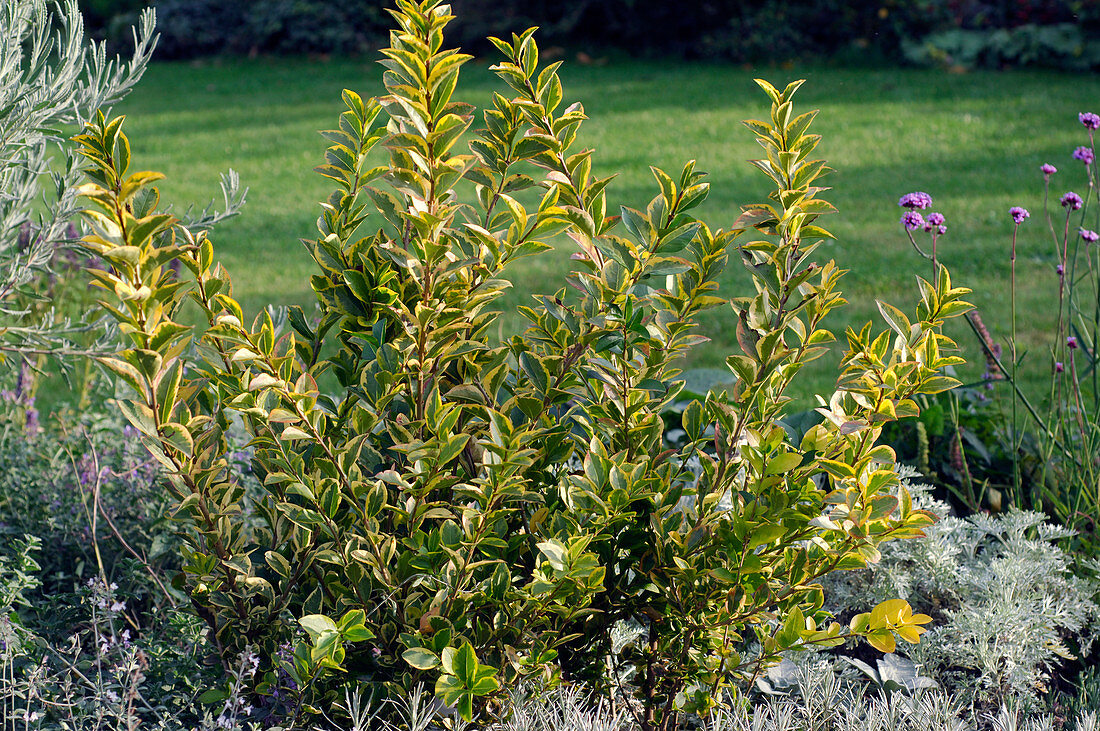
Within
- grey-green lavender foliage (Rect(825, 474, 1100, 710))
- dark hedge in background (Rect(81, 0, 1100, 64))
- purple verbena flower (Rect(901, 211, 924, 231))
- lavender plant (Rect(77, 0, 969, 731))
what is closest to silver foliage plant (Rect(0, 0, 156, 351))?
lavender plant (Rect(77, 0, 969, 731))

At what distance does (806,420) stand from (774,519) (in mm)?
320

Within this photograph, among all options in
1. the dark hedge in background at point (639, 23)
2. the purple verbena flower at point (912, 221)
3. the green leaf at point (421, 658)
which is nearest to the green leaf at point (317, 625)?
the green leaf at point (421, 658)

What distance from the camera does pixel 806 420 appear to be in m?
1.85

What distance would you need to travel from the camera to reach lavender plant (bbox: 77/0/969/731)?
1.55 meters

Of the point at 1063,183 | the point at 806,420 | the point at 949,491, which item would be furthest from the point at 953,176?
the point at 806,420

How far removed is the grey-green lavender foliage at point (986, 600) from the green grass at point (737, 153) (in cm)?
178

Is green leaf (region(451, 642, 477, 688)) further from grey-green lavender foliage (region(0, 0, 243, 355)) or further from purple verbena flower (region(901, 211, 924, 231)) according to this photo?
purple verbena flower (region(901, 211, 924, 231))

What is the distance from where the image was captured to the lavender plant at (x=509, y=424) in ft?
5.09

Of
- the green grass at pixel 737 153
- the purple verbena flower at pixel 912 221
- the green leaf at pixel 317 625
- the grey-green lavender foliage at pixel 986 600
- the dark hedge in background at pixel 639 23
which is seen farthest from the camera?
the dark hedge in background at pixel 639 23

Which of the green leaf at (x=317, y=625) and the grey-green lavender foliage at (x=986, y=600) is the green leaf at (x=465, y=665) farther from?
the grey-green lavender foliage at (x=986, y=600)

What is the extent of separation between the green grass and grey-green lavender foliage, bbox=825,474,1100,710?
1.78m

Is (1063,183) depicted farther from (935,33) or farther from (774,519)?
(774,519)

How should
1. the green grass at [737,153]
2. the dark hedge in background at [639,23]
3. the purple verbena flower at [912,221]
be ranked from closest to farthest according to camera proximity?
the purple verbena flower at [912,221] < the green grass at [737,153] < the dark hedge in background at [639,23]

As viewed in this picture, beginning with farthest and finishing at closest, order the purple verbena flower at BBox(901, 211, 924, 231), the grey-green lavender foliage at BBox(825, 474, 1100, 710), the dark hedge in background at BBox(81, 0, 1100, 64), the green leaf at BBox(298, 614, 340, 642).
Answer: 1. the dark hedge in background at BBox(81, 0, 1100, 64)
2. the purple verbena flower at BBox(901, 211, 924, 231)
3. the grey-green lavender foliage at BBox(825, 474, 1100, 710)
4. the green leaf at BBox(298, 614, 340, 642)
